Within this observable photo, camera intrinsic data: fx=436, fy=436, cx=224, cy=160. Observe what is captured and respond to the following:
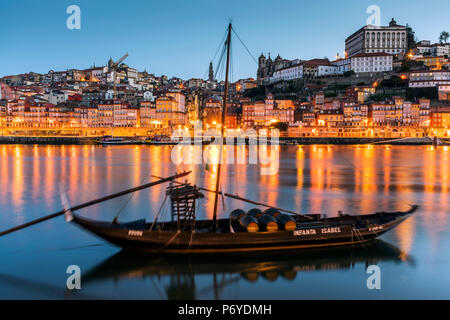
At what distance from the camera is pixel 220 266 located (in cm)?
894

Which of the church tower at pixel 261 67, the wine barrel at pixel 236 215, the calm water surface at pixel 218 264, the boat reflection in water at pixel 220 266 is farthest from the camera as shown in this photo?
the church tower at pixel 261 67

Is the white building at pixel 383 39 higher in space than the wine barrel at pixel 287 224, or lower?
higher

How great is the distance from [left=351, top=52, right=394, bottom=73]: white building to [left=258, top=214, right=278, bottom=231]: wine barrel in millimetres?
83978

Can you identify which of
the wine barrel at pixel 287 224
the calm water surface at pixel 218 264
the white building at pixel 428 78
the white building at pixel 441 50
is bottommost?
the calm water surface at pixel 218 264

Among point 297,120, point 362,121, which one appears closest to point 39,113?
point 297,120

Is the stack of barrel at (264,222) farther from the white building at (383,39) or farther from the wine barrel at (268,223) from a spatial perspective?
the white building at (383,39)

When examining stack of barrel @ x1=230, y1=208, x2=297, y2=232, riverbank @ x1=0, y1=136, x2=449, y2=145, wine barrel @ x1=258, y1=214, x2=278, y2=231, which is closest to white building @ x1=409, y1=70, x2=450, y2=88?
riverbank @ x1=0, y1=136, x2=449, y2=145

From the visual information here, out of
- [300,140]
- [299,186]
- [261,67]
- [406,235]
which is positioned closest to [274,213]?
[406,235]

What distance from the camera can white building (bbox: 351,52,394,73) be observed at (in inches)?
3388

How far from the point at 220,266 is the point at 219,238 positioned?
0.57m

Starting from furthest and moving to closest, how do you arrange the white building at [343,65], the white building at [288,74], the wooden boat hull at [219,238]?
the white building at [288,74]
the white building at [343,65]
the wooden boat hull at [219,238]

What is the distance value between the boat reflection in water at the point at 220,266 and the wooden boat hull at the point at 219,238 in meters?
0.17

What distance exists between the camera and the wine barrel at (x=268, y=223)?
9.44 m

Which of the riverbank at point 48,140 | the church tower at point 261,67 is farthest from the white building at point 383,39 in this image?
the riverbank at point 48,140
